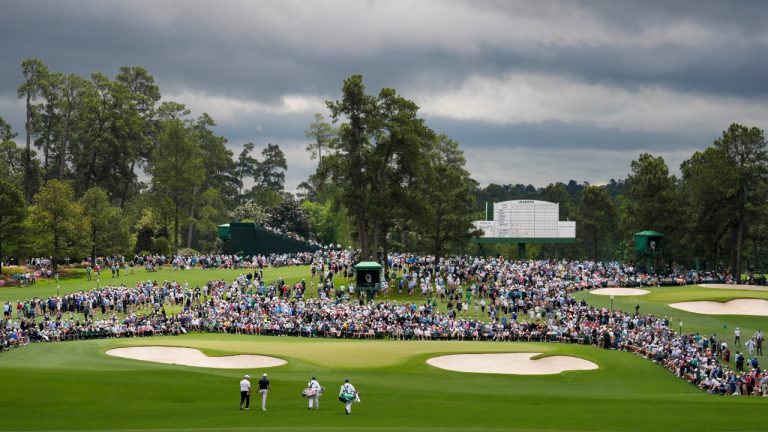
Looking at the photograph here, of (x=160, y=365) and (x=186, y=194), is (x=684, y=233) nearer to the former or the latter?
(x=186, y=194)

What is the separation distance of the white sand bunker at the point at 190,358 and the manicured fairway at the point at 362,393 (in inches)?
44.5

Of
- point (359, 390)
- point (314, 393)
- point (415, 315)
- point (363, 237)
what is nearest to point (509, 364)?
point (359, 390)

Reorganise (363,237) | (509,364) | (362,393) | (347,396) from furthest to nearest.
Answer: (363,237), (509,364), (362,393), (347,396)

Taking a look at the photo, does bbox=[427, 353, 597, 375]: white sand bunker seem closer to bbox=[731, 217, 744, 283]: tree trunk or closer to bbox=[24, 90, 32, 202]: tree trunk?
bbox=[731, 217, 744, 283]: tree trunk

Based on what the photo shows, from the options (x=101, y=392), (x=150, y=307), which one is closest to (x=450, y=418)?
(x=101, y=392)

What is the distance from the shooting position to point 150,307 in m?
69.1

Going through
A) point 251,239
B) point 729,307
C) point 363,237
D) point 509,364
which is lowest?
point 509,364

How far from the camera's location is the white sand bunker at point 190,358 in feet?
152

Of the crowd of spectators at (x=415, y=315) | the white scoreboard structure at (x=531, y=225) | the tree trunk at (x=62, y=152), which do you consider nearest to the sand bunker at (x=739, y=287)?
the crowd of spectators at (x=415, y=315)

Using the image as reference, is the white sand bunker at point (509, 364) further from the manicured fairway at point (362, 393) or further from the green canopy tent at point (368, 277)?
the green canopy tent at point (368, 277)

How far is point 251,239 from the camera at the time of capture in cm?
10156

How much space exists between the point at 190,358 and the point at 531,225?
57.9 meters

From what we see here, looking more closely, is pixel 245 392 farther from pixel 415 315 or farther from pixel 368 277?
pixel 368 277

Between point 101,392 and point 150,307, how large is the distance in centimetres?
3477
